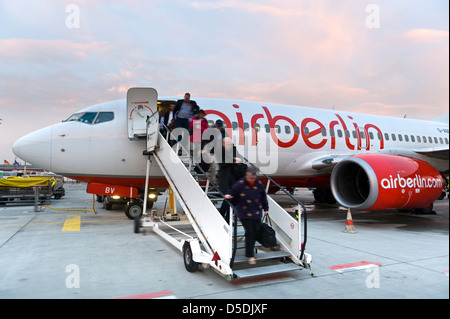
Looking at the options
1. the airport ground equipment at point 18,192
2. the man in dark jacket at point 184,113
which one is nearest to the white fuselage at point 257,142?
the man in dark jacket at point 184,113

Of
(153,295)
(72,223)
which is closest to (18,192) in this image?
(72,223)

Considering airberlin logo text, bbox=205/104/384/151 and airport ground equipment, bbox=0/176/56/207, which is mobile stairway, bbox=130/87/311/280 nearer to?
airberlin logo text, bbox=205/104/384/151

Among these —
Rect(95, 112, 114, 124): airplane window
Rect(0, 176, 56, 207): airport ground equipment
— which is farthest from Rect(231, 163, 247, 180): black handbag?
Rect(0, 176, 56, 207): airport ground equipment

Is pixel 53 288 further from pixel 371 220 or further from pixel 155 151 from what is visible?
pixel 371 220

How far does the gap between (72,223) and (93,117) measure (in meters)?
3.08

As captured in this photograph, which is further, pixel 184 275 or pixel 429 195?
pixel 429 195

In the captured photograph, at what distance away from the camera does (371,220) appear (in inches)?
396

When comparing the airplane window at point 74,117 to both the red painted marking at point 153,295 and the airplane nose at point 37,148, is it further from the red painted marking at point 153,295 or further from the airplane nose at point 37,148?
the red painted marking at point 153,295

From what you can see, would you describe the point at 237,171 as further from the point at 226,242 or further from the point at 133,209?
the point at 133,209

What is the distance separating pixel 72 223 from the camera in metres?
9.19

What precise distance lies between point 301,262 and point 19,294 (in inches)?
140

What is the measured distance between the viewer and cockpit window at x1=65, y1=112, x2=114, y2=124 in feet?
28.2

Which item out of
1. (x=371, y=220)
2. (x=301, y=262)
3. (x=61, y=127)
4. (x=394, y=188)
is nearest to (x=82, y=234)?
(x=61, y=127)

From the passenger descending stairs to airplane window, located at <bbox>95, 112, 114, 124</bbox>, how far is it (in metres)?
3.55
